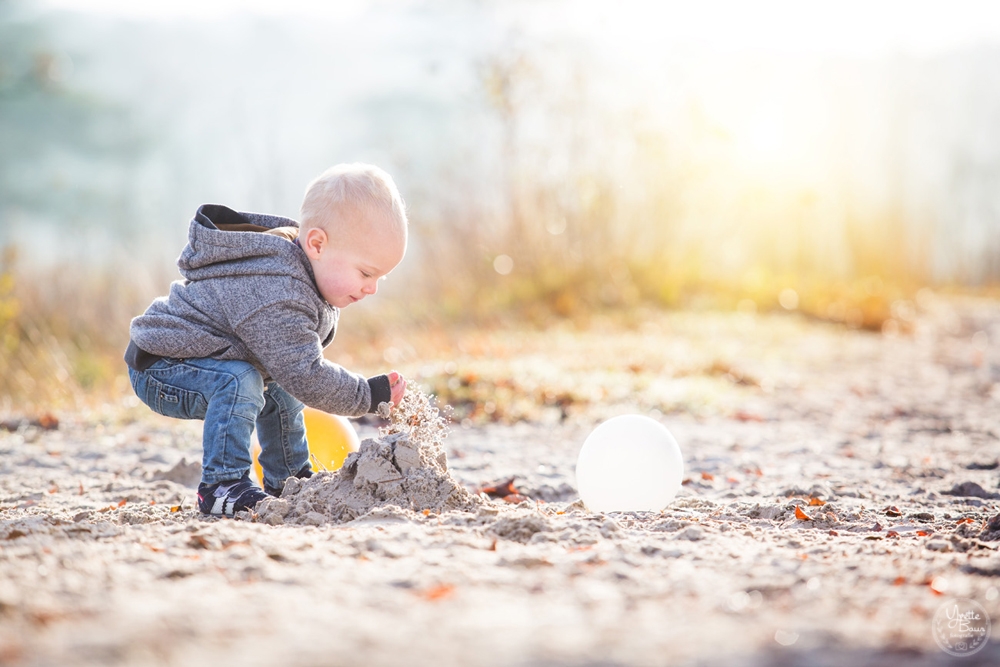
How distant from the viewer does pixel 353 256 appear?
11.1 ft

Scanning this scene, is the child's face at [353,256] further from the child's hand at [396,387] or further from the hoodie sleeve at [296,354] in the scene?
the child's hand at [396,387]

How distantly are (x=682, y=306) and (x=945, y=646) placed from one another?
1186 cm

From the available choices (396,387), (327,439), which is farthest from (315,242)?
(327,439)

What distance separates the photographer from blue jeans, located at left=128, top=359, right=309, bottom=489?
3338 millimetres

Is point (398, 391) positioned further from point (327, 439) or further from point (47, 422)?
point (47, 422)

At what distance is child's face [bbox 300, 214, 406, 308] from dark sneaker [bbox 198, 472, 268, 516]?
79cm

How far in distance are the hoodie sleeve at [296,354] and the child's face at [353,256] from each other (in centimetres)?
16

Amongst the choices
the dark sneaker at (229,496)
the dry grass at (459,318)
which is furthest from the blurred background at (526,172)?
the dark sneaker at (229,496)

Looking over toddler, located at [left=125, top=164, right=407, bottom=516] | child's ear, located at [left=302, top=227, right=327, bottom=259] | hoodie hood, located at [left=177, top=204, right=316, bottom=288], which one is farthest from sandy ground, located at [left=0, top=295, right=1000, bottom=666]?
child's ear, located at [left=302, top=227, right=327, bottom=259]

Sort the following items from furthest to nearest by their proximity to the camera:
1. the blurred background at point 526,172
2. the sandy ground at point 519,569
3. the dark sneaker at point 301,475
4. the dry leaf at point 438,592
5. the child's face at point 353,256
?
the blurred background at point 526,172 < the dark sneaker at point 301,475 < the child's face at point 353,256 < the dry leaf at point 438,592 < the sandy ground at point 519,569

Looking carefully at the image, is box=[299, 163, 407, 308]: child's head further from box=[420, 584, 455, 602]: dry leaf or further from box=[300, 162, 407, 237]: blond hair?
box=[420, 584, 455, 602]: dry leaf

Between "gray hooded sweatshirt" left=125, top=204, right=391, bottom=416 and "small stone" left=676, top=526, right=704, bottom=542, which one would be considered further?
"gray hooded sweatshirt" left=125, top=204, right=391, bottom=416

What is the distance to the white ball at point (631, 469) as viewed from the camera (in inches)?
130

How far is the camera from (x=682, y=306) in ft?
43.9
